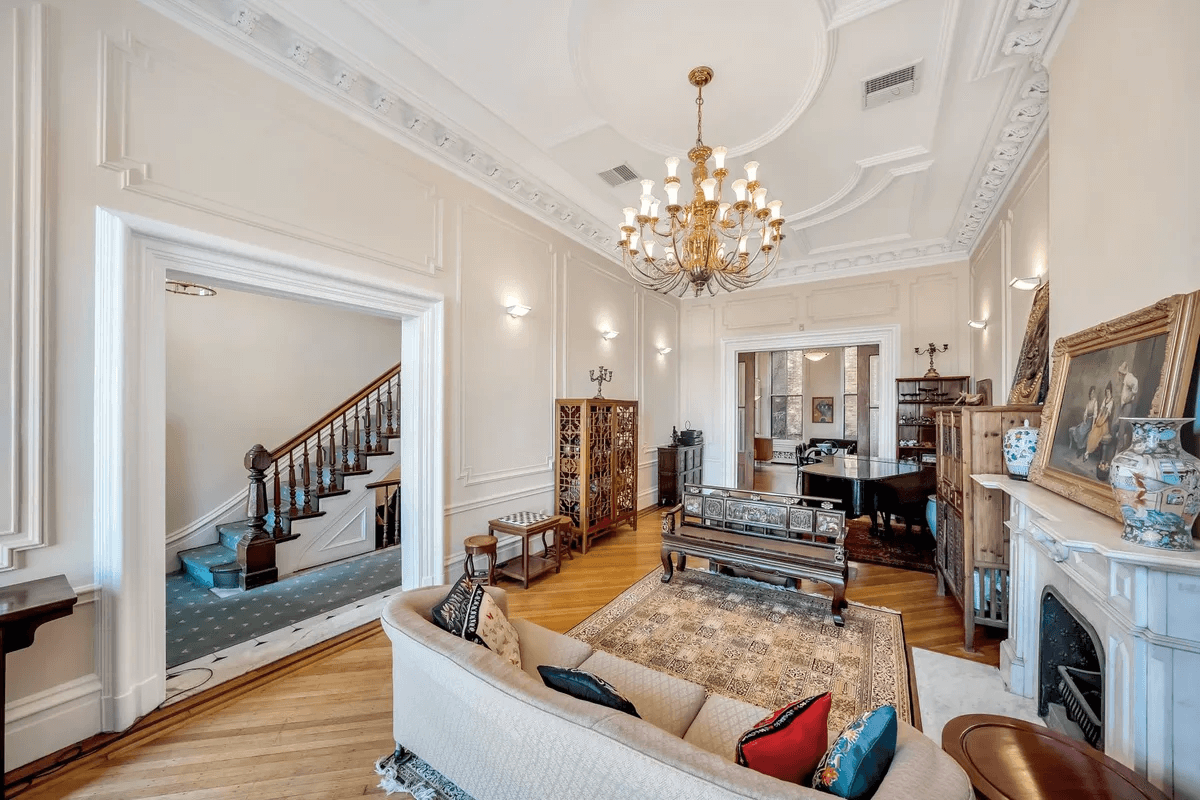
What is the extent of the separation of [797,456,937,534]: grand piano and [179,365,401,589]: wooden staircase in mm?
4703

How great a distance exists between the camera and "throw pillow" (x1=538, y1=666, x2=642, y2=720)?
129cm

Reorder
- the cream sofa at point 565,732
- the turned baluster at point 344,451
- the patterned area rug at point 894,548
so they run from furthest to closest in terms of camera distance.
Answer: the turned baluster at point 344,451
the patterned area rug at point 894,548
the cream sofa at point 565,732

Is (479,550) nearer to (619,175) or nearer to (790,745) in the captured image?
(790,745)

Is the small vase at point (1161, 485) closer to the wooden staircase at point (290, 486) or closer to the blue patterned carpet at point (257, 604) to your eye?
the blue patterned carpet at point (257, 604)

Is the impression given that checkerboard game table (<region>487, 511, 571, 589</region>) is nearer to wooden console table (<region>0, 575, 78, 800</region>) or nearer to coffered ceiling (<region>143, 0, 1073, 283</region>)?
wooden console table (<region>0, 575, 78, 800</region>)

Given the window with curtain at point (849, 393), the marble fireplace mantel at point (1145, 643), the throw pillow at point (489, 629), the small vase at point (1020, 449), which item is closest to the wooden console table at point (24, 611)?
the throw pillow at point (489, 629)

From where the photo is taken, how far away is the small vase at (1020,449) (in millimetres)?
2324

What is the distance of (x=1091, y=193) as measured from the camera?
1955 mm

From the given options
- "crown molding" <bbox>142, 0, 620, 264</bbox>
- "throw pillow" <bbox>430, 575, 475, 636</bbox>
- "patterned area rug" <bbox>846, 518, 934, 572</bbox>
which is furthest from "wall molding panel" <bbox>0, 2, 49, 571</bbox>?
"patterned area rug" <bbox>846, 518, 934, 572</bbox>

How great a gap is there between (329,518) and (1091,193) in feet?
18.5

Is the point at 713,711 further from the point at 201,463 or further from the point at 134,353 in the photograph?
the point at 201,463

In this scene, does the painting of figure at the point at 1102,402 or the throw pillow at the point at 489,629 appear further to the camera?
the throw pillow at the point at 489,629

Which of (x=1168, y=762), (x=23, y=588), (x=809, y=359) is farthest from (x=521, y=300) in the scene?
(x=809, y=359)

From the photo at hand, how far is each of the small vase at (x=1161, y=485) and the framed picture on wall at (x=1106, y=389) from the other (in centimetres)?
21
